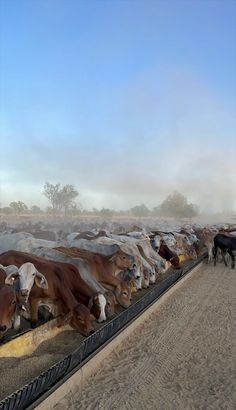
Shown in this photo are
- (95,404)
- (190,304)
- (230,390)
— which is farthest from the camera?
(190,304)

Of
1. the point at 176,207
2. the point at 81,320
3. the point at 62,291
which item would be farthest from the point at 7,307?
the point at 176,207

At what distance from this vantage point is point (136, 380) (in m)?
5.92

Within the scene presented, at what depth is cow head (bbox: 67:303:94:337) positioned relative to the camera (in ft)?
24.0

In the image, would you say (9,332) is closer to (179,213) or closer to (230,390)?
(230,390)

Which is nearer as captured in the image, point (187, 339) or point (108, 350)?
point (108, 350)

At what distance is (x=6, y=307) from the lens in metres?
6.42

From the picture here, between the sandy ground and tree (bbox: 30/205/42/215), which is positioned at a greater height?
tree (bbox: 30/205/42/215)

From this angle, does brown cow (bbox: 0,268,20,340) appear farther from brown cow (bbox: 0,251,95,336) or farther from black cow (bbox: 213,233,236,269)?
black cow (bbox: 213,233,236,269)

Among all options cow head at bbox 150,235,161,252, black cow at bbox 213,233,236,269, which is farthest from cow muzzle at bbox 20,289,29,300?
black cow at bbox 213,233,236,269

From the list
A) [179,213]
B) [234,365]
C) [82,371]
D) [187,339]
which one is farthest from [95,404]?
[179,213]

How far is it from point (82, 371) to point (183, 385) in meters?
1.44

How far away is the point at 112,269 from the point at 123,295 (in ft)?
3.63

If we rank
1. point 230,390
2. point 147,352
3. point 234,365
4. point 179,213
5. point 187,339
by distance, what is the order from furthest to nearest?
point 179,213 → point 187,339 → point 147,352 → point 234,365 → point 230,390

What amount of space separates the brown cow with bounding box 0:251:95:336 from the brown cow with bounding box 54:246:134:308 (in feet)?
4.38
